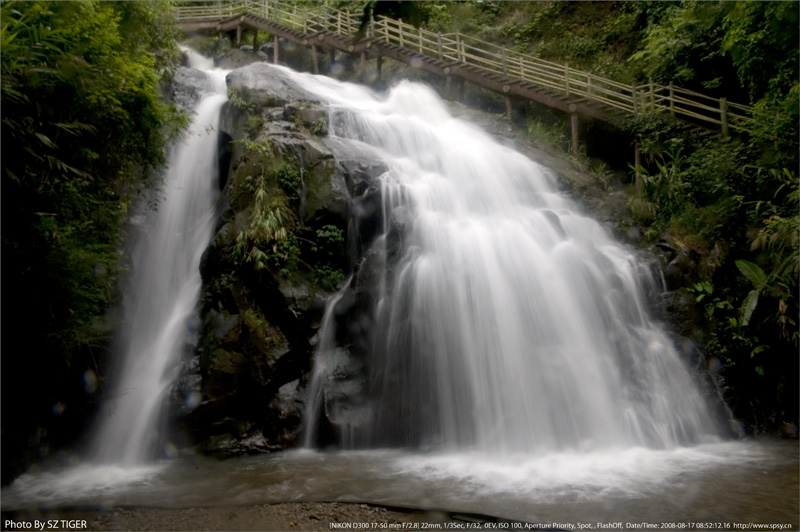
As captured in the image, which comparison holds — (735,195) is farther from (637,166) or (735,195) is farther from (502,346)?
(502,346)

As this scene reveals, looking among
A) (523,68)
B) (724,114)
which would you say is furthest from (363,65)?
(724,114)

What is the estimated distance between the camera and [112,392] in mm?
7270

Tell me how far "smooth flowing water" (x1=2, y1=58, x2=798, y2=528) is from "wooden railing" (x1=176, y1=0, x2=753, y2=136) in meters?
3.85

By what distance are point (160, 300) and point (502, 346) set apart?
5.65 metres

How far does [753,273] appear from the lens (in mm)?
7707

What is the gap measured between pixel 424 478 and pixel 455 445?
1152mm

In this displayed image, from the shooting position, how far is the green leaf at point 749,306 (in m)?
7.45

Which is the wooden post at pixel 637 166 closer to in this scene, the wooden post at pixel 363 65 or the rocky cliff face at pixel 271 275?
the rocky cliff face at pixel 271 275

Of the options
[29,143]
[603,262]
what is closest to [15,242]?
[29,143]

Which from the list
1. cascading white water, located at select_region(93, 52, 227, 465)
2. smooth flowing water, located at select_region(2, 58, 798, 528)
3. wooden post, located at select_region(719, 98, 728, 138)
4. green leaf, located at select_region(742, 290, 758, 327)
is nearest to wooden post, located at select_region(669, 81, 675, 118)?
wooden post, located at select_region(719, 98, 728, 138)

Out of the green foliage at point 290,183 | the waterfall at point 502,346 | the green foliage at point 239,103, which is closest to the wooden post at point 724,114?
the waterfall at point 502,346

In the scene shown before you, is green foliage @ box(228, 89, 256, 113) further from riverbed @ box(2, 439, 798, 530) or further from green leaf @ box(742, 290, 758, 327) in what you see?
green leaf @ box(742, 290, 758, 327)

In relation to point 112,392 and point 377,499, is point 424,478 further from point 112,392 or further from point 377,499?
point 112,392

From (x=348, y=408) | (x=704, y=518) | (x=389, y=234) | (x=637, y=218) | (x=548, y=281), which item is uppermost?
(x=637, y=218)
